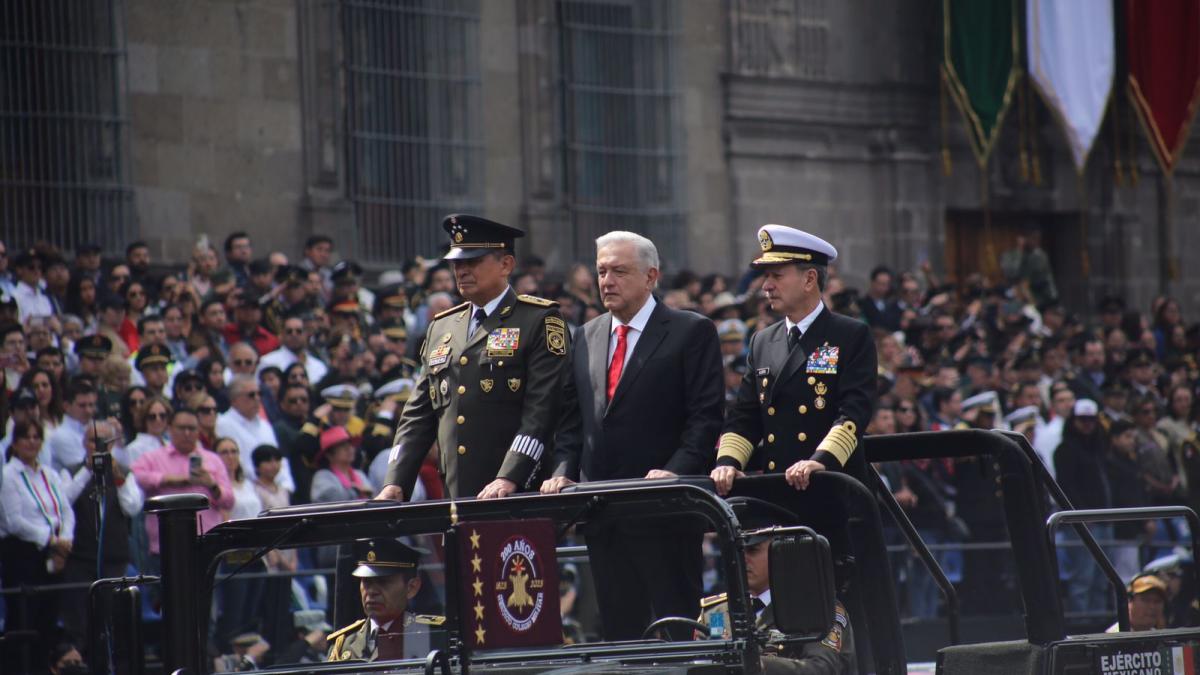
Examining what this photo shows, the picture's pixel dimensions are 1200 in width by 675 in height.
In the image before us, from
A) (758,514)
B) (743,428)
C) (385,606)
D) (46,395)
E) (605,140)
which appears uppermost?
(605,140)

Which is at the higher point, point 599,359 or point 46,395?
point 599,359

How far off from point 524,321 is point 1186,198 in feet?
71.2

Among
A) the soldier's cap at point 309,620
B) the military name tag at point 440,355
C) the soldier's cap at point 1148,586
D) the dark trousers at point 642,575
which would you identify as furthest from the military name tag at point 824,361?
the soldier's cap at point 1148,586

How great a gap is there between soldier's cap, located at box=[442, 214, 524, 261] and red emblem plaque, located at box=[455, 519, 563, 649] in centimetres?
169

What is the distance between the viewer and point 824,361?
7301 millimetres

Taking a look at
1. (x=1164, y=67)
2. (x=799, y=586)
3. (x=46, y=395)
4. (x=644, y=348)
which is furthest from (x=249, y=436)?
(x=1164, y=67)

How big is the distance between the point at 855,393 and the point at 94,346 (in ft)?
21.7

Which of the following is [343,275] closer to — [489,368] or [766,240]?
[489,368]

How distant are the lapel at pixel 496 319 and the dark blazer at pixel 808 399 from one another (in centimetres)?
92

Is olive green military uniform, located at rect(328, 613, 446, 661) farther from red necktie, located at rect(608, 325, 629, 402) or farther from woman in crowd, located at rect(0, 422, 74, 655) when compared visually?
woman in crowd, located at rect(0, 422, 74, 655)

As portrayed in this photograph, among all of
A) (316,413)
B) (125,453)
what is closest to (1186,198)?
(316,413)

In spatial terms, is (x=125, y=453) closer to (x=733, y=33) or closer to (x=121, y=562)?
(x=121, y=562)

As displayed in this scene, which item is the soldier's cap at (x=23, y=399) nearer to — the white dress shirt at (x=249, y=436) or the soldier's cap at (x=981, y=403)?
the white dress shirt at (x=249, y=436)

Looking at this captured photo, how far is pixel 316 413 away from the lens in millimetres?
13016
